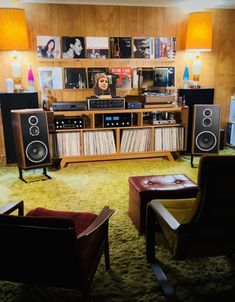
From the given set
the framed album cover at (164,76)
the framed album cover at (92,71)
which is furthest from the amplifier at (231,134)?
the framed album cover at (92,71)

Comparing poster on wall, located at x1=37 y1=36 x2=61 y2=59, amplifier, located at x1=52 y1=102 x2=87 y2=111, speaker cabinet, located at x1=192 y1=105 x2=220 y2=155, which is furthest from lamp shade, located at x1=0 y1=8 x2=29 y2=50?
speaker cabinet, located at x1=192 y1=105 x2=220 y2=155

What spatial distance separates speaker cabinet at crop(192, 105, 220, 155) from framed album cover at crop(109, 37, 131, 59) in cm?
121

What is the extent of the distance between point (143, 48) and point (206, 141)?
151cm

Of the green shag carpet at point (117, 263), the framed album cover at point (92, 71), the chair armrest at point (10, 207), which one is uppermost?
the framed album cover at point (92, 71)

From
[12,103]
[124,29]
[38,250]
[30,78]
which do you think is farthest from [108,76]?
[38,250]

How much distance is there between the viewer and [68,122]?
3807mm

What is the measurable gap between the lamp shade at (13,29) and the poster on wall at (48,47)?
0.87 ft

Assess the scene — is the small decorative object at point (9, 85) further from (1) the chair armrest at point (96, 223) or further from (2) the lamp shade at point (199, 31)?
(1) the chair armrest at point (96, 223)

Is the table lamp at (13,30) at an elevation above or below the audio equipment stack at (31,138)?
above

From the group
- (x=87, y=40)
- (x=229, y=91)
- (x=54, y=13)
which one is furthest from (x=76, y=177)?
(x=229, y=91)

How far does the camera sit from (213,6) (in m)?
4.16

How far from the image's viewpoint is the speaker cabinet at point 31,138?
329 cm

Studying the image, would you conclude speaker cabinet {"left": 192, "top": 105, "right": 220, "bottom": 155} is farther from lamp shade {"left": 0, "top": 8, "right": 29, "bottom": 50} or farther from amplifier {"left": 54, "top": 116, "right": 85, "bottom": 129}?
lamp shade {"left": 0, "top": 8, "right": 29, "bottom": 50}

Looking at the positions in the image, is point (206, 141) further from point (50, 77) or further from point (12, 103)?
point (12, 103)
